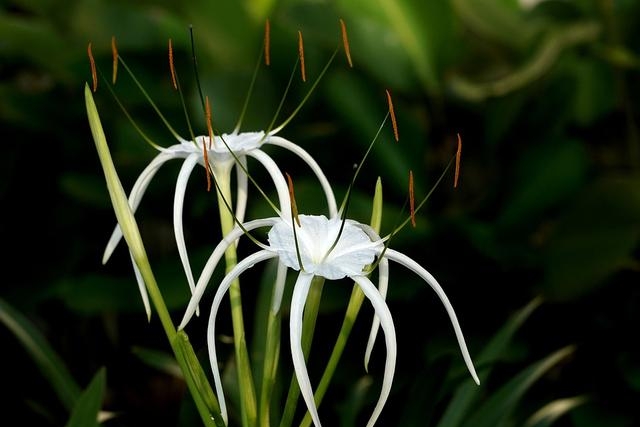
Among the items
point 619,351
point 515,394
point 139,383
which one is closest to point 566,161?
point 619,351

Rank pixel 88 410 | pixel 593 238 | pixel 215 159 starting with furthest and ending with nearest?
pixel 593 238 → pixel 88 410 → pixel 215 159

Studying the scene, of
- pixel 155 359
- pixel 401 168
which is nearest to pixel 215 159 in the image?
pixel 155 359

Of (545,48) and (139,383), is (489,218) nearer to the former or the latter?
(545,48)

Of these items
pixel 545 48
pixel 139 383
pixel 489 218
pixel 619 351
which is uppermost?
pixel 545 48

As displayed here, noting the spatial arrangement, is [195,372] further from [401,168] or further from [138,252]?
[401,168]

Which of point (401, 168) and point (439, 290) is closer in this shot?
point (439, 290)

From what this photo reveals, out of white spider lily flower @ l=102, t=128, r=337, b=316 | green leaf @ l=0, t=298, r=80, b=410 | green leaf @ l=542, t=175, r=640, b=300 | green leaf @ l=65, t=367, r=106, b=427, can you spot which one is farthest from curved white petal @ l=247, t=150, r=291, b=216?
green leaf @ l=542, t=175, r=640, b=300

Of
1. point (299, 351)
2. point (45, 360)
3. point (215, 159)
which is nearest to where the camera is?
point (299, 351)
